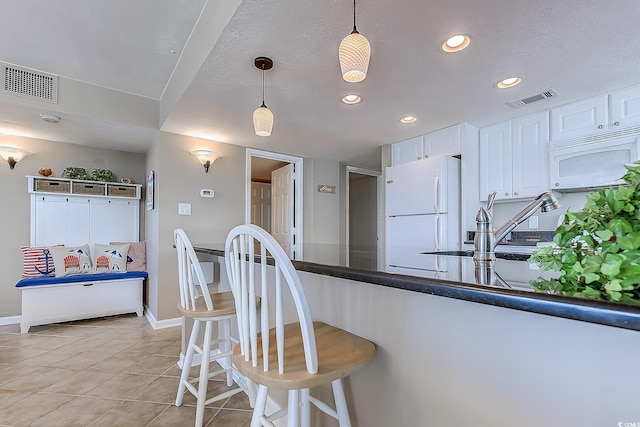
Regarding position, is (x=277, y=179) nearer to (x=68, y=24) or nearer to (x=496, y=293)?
(x=68, y=24)

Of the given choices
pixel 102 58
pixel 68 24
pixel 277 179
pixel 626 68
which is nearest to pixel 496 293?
pixel 626 68

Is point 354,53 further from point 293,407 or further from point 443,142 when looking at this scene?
point 443,142

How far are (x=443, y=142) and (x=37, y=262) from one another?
4.70 m

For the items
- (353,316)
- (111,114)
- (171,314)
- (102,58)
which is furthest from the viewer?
(171,314)

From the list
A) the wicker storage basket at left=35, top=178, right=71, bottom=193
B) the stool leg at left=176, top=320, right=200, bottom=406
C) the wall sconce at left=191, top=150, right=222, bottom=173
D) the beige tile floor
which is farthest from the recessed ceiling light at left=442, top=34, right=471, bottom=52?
the wicker storage basket at left=35, top=178, right=71, bottom=193

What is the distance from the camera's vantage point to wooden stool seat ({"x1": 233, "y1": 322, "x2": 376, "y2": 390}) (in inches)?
32.6

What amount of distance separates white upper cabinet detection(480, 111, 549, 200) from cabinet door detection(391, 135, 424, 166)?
2.20 feet

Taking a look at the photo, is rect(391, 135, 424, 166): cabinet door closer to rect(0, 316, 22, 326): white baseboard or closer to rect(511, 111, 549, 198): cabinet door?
rect(511, 111, 549, 198): cabinet door

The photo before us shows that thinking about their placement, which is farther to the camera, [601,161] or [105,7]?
[601,161]

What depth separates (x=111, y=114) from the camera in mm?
3156

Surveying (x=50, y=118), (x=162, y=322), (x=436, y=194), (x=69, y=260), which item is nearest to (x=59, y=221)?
(x=69, y=260)

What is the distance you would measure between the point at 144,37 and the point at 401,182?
9.23 feet

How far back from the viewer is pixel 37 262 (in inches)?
134

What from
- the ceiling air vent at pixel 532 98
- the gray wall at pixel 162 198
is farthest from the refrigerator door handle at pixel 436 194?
the gray wall at pixel 162 198
